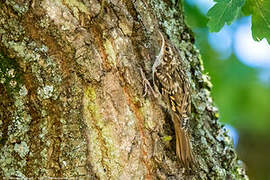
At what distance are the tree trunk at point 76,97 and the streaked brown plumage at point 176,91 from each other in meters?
0.08

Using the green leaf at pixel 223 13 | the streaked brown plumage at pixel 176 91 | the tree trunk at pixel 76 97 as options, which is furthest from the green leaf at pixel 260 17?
the tree trunk at pixel 76 97

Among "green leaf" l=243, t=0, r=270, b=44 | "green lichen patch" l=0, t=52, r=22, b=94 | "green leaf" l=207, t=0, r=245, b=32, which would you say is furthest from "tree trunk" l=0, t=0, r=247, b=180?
"green leaf" l=243, t=0, r=270, b=44

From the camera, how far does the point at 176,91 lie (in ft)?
7.30

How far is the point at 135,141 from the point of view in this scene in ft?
5.97

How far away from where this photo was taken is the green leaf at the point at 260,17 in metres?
1.89

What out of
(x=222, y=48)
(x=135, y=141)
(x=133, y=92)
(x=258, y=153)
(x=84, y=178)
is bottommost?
(x=84, y=178)

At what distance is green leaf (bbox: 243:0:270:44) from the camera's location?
1.89 meters

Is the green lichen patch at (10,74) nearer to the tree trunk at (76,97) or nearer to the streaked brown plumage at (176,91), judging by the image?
the tree trunk at (76,97)

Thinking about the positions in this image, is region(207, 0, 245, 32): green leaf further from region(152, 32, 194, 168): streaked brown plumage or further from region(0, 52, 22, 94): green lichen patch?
region(0, 52, 22, 94): green lichen patch

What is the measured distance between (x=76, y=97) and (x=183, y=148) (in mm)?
490

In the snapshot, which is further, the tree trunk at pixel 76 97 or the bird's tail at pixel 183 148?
the bird's tail at pixel 183 148

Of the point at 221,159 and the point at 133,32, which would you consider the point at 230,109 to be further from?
the point at 133,32

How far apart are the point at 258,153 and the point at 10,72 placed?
323 centimetres

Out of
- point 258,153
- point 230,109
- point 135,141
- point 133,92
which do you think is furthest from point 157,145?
point 258,153
